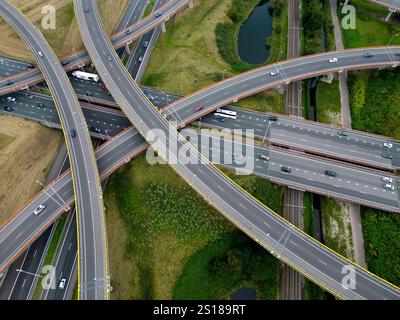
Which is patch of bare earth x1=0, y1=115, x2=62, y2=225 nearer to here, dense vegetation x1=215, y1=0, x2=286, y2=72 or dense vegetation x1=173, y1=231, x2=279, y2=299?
dense vegetation x1=173, y1=231, x2=279, y2=299

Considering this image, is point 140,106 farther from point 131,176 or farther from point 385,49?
point 385,49

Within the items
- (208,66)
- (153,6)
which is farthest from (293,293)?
(153,6)

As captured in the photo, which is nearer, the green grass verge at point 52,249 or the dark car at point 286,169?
the green grass verge at point 52,249

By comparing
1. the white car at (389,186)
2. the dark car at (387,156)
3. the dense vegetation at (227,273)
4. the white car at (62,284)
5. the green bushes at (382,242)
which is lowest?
the white car at (62,284)

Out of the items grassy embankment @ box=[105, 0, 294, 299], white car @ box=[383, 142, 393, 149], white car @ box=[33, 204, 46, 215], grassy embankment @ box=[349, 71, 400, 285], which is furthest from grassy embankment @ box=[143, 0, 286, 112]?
white car @ box=[33, 204, 46, 215]

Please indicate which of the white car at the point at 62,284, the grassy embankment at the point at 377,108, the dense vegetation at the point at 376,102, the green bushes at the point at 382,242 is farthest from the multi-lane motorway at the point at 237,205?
the dense vegetation at the point at 376,102

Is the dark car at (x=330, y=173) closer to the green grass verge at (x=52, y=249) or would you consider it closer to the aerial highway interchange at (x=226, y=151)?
the aerial highway interchange at (x=226, y=151)

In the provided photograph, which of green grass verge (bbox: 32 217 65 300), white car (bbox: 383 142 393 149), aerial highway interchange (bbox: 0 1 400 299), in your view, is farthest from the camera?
white car (bbox: 383 142 393 149)
